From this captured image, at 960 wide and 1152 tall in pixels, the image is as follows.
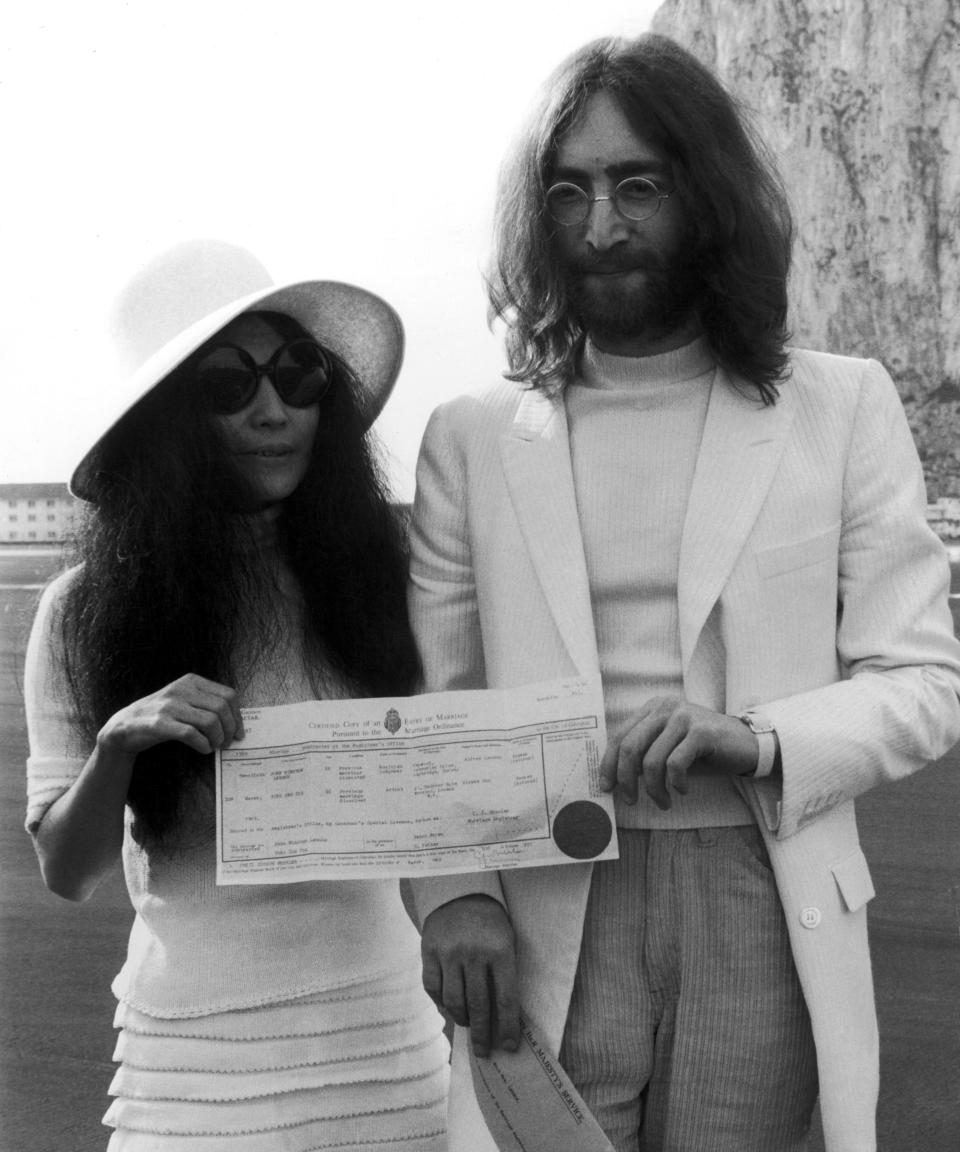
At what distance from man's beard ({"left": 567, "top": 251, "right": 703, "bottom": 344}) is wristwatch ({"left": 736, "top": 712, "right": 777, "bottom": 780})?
52 centimetres

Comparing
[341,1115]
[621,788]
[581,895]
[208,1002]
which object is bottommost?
[341,1115]

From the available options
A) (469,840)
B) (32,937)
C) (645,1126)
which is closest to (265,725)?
(469,840)

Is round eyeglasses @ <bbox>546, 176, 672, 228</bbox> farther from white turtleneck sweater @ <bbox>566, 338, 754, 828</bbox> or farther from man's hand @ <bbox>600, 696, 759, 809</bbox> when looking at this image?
man's hand @ <bbox>600, 696, 759, 809</bbox>

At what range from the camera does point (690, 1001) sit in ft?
5.60

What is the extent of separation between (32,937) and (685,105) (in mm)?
4546

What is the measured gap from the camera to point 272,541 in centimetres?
198

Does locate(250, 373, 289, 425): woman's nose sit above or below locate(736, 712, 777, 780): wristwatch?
above

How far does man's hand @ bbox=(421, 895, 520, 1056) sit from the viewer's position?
173 centimetres

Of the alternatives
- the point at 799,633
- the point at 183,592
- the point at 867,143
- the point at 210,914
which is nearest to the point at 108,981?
the point at 210,914

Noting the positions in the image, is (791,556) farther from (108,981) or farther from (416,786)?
(108,981)

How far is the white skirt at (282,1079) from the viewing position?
5.82ft

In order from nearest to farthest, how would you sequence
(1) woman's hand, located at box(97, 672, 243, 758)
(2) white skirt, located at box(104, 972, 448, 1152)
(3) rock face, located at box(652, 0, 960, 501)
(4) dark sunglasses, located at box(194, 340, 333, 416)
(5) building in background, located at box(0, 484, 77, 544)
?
(1) woman's hand, located at box(97, 672, 243, 758), (2) white skirt, located at box(104, 972, 448, 1152), (4) dark sunglasses, located at box(194, 340, 333, 416), (5) building in background, located at box(0, 484, 77, 544), (3) rock face, located at box(652, 0, 960, 501)

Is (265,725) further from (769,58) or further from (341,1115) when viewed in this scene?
(769,58)

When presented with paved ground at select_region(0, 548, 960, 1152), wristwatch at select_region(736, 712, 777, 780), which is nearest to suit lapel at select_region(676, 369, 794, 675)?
wristwatch at select_region(736, 712, 777, 780)
